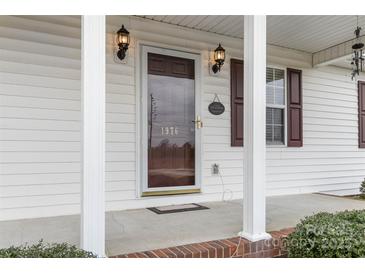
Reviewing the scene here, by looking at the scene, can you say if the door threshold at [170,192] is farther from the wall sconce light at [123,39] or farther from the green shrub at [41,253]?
the green shrub at [41,253]

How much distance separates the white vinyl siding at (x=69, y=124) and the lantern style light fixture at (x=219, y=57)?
0.13 m

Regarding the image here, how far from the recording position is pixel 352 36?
5.14 m

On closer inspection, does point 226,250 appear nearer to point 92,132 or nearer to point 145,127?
point 92,132

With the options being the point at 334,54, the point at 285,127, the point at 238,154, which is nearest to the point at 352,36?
the point at 334,54

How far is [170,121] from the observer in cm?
451

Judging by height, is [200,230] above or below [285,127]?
below

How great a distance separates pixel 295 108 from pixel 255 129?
3.17 meters

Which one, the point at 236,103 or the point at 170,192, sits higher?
the point at 236,103

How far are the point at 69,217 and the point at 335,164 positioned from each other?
515cm

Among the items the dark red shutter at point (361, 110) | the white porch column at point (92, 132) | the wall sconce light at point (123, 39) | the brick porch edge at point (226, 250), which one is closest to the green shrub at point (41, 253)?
the white porch column at point (92, 132)

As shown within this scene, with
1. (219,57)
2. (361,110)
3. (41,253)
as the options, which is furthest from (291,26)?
(41,253)

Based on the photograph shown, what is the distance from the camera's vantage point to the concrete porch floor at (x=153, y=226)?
281 cm

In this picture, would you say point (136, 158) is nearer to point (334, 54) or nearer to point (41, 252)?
point (41, 252)

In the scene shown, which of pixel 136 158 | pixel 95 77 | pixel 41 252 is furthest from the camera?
pixel 136 158
